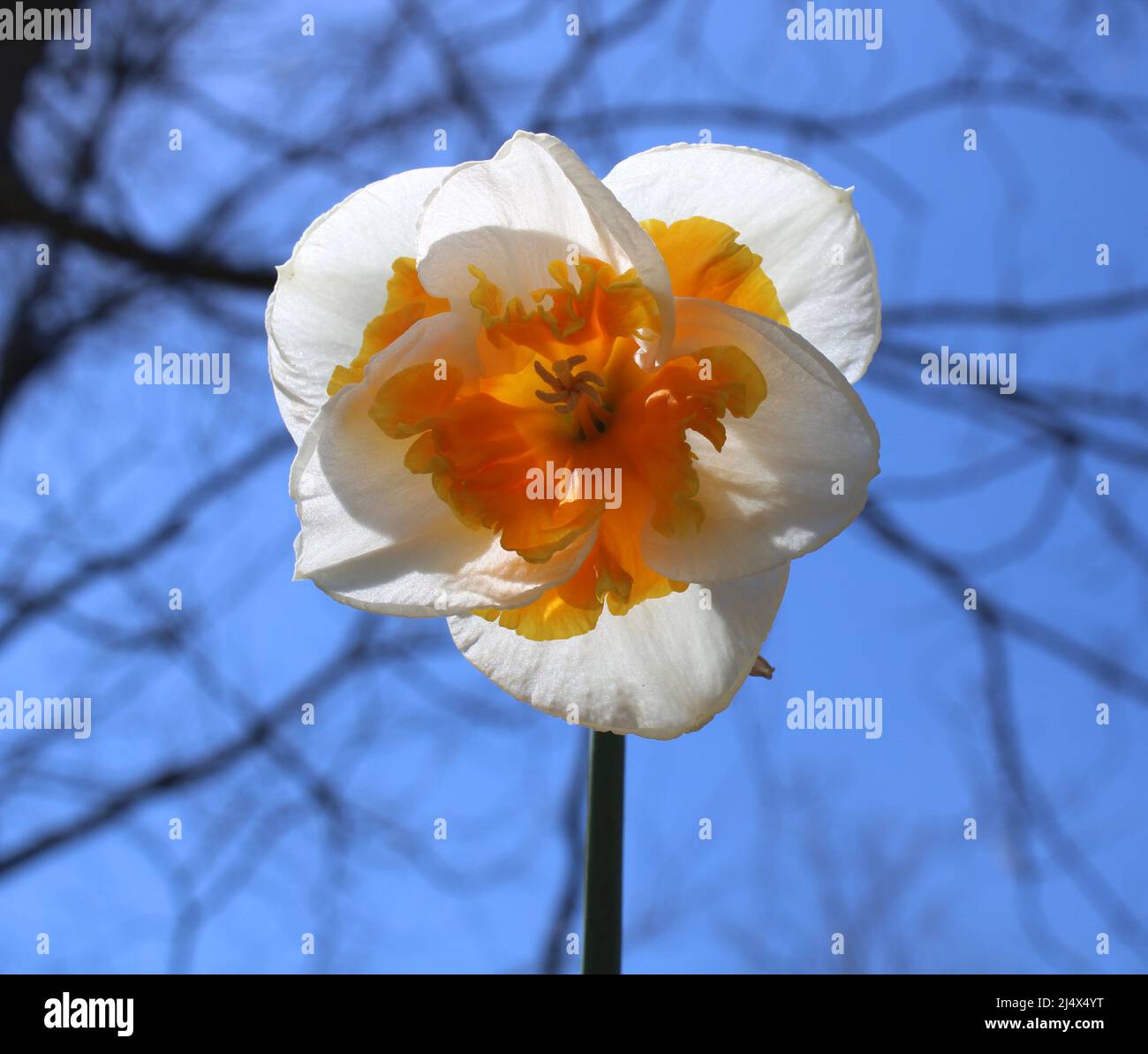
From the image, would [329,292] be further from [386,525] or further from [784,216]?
[784,216]

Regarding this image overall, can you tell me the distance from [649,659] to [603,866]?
0.16m

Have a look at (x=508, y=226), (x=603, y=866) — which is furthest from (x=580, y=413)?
(x=603, y=866)

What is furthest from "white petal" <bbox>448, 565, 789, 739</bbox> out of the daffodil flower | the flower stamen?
the flower stamen

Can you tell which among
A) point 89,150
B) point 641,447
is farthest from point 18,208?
point 641,447

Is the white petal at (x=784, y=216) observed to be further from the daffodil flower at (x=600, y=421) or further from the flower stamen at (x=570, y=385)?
the flower stamen at (x=570, y=385)

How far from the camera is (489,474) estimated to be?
0.55 meters

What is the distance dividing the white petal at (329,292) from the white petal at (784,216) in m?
0.14

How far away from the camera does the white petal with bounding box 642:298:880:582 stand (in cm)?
52

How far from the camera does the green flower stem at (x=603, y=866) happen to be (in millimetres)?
408

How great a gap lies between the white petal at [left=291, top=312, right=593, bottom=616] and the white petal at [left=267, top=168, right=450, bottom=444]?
70 millimetres
